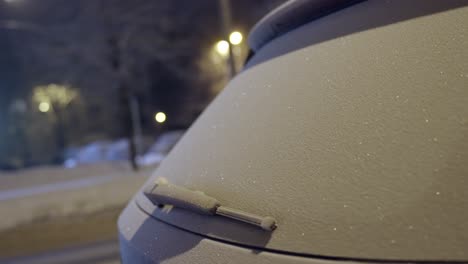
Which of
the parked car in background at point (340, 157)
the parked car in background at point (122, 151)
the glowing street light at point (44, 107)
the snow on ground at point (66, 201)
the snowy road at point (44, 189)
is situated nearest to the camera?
the parked car in background at point (340, 157)

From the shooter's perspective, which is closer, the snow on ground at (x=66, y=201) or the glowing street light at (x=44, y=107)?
the snow on ground at (x=66, y=201)

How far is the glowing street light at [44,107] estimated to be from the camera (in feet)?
89.7

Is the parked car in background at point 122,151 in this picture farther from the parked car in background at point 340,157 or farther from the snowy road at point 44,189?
the parked car in background at point 340,157

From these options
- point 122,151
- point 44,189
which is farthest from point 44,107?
point 44,189

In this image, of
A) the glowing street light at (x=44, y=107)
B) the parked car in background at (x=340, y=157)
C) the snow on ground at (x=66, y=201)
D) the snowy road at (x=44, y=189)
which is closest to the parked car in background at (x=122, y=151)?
the glowing street light at (x=44, y=107)

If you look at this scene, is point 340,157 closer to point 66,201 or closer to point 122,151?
point 66,201

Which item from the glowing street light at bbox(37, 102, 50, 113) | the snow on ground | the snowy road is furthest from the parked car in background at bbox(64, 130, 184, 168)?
the snow on ground

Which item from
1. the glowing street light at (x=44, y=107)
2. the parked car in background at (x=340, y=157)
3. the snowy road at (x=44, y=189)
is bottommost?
the snowy road at (x=44, y=189)

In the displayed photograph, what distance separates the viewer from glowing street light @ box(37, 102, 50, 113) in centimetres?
2734

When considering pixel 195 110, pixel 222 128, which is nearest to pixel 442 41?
pixel 222 128

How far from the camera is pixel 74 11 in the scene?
19.1m

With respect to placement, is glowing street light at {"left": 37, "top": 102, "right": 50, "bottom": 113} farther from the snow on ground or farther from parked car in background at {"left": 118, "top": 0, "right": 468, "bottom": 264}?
parked car in background at {"left": 118, "top": 0, "right": 468, "bottom": 264}

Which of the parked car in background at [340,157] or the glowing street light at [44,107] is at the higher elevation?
the parked car in background at [340,157]

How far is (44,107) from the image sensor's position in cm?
2778
